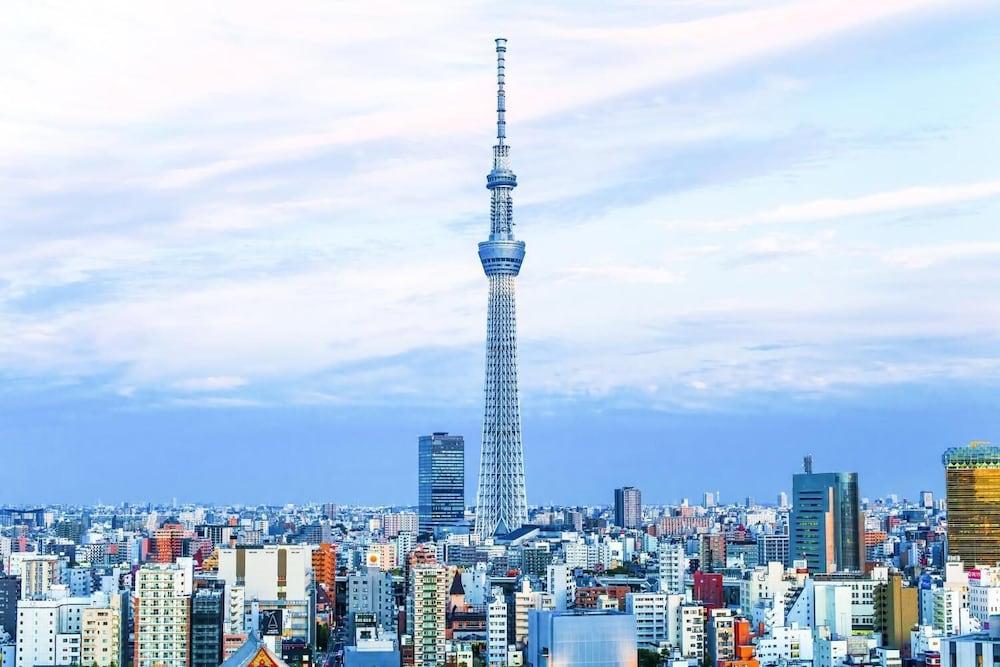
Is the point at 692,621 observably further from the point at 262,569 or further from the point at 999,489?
the point at 999,489

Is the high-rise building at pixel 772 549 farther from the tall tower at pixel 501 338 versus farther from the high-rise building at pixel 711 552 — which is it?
the tall tower at pixel 501 338

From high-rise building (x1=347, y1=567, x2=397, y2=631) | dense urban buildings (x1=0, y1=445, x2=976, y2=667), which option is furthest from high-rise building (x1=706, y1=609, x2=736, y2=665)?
high-rise building (x1=347, y1=567, x2=397, y2=631)

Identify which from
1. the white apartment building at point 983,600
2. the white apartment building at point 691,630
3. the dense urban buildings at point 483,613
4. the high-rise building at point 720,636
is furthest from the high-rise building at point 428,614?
the white apartment building at point 983,600

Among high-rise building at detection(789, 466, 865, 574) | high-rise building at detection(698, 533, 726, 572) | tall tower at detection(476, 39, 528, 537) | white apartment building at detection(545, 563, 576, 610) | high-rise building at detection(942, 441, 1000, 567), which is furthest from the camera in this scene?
tall tower at detection(476, 39, 528, 537)

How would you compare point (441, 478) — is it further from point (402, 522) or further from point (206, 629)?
point (206, 629)

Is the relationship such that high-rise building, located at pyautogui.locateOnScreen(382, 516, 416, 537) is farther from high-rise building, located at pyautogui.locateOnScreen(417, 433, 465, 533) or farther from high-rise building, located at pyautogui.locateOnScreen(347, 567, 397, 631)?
high-rise building, located at pyautogui.locateOnScreen(347, 567, 397, 631)

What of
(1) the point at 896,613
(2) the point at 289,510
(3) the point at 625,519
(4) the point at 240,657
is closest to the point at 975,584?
(1) the point at 896,613
